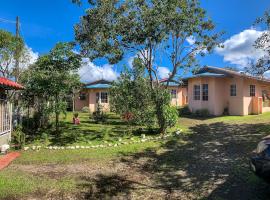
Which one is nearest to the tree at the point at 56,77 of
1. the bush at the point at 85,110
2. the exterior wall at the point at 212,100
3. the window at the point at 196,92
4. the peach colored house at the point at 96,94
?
the exterior wall at the point at 212,100

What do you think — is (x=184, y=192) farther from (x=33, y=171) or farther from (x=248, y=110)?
(x=248, y=110)

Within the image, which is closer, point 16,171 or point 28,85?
point 16,171

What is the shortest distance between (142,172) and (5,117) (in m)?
7.16

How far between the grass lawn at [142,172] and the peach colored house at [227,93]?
31.2ft

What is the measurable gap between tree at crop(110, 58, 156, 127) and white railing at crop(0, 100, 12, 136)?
19.4ft

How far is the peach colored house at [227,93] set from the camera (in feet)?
68.5

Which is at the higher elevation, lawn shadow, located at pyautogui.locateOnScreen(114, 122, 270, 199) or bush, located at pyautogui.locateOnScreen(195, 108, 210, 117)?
bush, located at pyautogui.locateOnScreen(195, 108, 210, 117)

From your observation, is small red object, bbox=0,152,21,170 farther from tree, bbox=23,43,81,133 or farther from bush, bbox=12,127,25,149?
tree, bbox=23,43,81,133

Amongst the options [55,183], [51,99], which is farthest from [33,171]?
[51,99]

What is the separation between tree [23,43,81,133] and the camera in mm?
12453

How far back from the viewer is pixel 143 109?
47.2 feet

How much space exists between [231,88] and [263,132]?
915cm

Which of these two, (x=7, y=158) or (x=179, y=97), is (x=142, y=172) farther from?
(x=179, y=97)

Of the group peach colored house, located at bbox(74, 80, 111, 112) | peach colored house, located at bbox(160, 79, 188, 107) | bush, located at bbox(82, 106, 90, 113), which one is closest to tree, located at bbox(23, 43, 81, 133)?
bush, located at bbox(82, 106, 90, 113)
